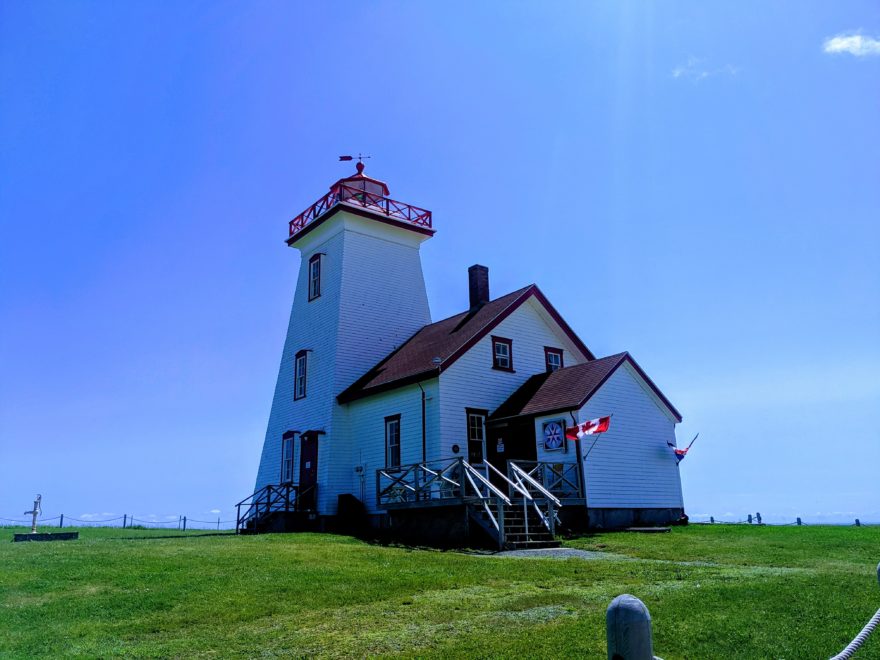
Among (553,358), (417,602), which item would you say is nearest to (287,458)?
(553,358)

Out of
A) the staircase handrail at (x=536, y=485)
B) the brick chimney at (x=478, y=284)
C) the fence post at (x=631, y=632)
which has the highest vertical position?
the brick chimney at (x=478, y=284)

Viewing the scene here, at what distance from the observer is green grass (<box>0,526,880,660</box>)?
6898mm

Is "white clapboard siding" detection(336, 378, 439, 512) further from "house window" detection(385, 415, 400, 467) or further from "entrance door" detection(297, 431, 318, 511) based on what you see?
"entrance door" detection(297, 431, 318, 511)

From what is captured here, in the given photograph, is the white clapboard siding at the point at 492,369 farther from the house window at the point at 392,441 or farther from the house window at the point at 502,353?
the house window at the point at 392,441

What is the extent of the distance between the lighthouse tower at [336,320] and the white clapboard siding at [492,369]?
15.7ft

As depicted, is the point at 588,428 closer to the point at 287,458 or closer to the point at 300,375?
the point at 287,458

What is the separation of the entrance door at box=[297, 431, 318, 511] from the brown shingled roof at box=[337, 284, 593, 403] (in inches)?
75.9

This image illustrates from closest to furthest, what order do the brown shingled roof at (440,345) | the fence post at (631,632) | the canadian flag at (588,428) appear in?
the fence post at (631,632) < the canadian flag at (588,428) < the brown shingled roof at (440,345)

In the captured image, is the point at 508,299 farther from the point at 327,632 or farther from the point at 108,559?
the point at 327,632

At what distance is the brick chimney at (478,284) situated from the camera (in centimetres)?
2786

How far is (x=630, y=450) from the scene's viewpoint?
22969 millimetres

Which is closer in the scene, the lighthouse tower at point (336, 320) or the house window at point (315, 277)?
the lighthouse tower at point (336, 320)

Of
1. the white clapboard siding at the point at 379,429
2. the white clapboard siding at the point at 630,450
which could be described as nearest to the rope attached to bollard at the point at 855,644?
the white clapboard siding at the point at 630,450

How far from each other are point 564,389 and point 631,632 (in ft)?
63.3
